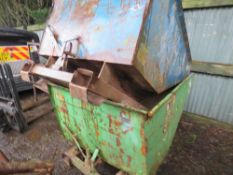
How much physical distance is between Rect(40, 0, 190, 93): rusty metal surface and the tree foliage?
4.99 metres

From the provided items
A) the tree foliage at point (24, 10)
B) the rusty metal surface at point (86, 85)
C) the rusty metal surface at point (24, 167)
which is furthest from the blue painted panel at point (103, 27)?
the tree foliage at point (24, 10)

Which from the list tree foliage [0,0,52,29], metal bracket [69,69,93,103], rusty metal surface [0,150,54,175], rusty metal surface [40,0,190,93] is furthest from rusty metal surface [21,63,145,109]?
tree foliage [0,0,52,29]

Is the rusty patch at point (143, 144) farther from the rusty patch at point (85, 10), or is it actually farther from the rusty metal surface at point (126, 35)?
the rusty patch at point (85, 10)

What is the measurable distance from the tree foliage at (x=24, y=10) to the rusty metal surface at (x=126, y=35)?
4994 mm

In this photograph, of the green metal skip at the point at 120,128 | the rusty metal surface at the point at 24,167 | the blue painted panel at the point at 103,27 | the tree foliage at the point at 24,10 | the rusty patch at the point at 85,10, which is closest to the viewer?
the rusty metal surface at the point at 24,167

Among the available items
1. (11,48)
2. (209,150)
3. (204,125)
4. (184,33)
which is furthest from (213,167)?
(11,48)

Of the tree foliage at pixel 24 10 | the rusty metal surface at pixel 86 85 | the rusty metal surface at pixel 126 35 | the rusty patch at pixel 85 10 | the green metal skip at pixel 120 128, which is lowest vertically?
the green metal skip at pixel 120 128

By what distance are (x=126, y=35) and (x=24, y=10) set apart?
22.0ft

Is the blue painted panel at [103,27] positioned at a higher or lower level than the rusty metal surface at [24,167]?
higher

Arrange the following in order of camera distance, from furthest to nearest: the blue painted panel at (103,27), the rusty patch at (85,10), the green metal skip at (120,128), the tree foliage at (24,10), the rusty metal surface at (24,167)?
1. the tree foliage at (24,10)
2. the rusty patch at (85,10)
3. the green metal skip at (120,128)
4. the blue painted panel at (103,27)
5. the rusty metal surface at (24,167)

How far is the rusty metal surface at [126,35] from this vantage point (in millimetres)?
1084

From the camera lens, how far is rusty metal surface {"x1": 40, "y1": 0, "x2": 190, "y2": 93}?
108 centimetres

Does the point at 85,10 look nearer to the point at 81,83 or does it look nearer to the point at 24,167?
the point at 81,83

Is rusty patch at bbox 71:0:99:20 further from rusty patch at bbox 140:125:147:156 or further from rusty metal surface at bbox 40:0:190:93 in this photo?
rusty patch at bbox 140:125:147:156
